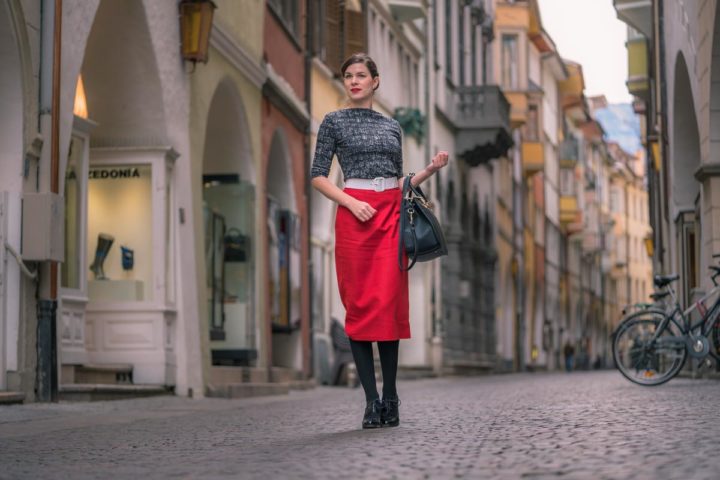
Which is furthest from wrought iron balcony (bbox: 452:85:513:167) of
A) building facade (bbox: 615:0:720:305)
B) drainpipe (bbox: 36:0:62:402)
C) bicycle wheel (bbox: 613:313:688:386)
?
drainpipe (bbox: 36:0:62:402)

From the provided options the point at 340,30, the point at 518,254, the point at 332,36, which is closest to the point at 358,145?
the point at 332,36

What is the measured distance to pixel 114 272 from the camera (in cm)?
1678

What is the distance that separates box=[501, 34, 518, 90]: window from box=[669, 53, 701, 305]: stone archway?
32.0 metres

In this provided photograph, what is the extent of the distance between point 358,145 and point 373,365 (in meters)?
1.24

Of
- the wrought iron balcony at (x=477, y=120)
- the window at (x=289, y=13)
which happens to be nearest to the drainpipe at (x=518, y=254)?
the wrought iron balcony at (x=477, y=120)

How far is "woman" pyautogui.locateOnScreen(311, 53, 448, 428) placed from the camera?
28.6ft

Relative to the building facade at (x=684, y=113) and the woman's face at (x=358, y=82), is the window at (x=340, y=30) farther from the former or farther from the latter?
the woman's face at (x=358, y=82)

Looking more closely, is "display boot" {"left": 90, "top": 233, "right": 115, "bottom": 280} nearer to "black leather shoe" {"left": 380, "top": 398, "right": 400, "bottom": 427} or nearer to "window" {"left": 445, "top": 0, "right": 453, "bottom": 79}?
"black leather shoe" {"left": 380, "top": 398, "right": 400, "bottom": 427}

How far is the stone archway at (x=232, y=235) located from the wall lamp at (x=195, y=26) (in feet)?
11.6

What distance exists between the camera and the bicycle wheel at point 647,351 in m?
16.3

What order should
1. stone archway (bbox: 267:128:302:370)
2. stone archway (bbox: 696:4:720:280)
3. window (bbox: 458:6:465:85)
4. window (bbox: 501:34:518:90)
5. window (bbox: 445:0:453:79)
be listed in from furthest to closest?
window (bbox: 501:34:518:90) → window (bbox: 458:6:465:85) → window (bbox: 445:0:453:79) → stone archway (bbox: 267:128:302:370) → stone archway (bbox: 696:4:720:280)

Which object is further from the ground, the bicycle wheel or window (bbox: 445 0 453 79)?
window (bbox: 445 0 453 79)

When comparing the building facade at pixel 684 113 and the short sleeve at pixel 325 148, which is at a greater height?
the building facade at pixel 684 113

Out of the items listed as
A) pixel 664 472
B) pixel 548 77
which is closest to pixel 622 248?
pixel 548 77
